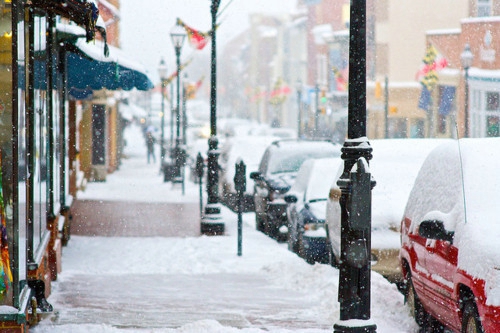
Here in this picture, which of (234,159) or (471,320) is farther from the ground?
(234,159)

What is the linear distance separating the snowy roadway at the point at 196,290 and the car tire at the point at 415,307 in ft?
0.32

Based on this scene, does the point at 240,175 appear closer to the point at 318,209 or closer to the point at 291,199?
the point at 291,199

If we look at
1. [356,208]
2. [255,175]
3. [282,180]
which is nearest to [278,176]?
[282,180]

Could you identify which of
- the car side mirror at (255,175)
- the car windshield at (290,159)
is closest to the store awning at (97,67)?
the car side mirror at (255,175)

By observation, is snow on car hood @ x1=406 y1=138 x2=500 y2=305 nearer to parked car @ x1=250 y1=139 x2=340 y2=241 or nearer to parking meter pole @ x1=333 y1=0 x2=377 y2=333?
parking meter pole @ x1=333 y1=0 x2=377 y2=333

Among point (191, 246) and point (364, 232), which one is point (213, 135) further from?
point (364, 232)

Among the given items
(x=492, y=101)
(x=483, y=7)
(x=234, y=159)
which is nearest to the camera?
(x=234, y=159)

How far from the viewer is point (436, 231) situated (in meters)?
7.13

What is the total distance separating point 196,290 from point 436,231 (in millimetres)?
4778

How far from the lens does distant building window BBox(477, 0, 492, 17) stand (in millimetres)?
44844

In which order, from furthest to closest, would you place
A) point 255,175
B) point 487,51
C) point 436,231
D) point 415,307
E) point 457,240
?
point 487,51 → point 255,175 → point 415,307 → point 436,231 → point 457,240

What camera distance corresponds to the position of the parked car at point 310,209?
1369cm

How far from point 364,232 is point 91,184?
26.2m

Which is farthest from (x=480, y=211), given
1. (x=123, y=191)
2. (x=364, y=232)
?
(x=123, y=191)
